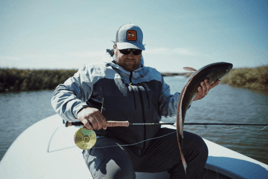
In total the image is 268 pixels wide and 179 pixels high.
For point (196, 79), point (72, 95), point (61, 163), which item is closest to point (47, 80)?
point (61, 163)

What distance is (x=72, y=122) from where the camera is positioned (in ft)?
5.57

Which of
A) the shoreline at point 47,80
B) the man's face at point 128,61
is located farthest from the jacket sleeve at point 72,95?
the shoreline at point 47,80

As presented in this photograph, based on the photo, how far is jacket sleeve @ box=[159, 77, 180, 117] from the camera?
7.11 feet

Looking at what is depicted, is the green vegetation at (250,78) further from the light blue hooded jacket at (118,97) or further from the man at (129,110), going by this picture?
the light blue hooded jacket at (118,97)

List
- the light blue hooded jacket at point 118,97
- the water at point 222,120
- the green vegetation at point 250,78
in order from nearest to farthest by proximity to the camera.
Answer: the light blue hooded jacket at point 118,97 < the water at point 222,120 < the green vegetation at point 250,78

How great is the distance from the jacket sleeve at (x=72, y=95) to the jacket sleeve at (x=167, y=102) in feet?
3.33

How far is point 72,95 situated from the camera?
69.4 inches

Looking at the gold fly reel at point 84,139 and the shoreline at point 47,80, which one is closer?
the gold fly reel at point 84,139

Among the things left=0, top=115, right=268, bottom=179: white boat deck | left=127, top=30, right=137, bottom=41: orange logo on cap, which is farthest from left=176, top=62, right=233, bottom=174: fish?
left=0, top=115, right=268, bottom=179: white boat deck

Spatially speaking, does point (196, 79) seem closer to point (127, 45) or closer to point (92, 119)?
point (92, 119)

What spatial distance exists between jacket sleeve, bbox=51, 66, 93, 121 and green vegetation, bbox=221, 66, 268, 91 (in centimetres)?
1790

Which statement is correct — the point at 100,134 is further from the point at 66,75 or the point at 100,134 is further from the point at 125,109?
the point at 66,75

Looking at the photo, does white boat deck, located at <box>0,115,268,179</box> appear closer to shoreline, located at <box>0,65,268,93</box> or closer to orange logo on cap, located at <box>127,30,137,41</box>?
orange logo on cap, located at <box>127,30,137,41</box>

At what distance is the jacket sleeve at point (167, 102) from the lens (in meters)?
2.17
